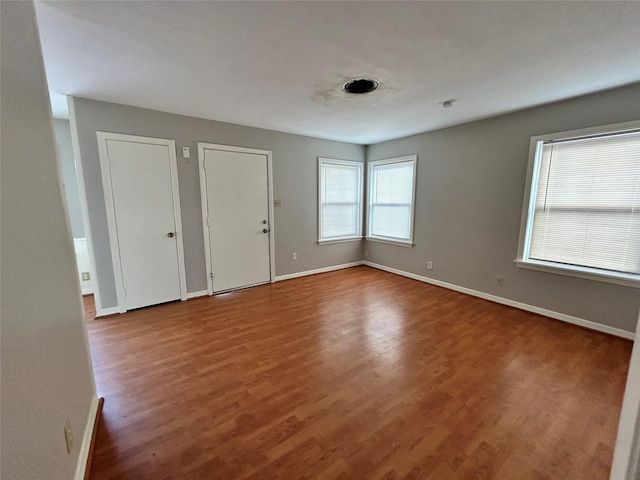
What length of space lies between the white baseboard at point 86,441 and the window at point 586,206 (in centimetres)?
418

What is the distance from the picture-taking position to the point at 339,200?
5.02 metres

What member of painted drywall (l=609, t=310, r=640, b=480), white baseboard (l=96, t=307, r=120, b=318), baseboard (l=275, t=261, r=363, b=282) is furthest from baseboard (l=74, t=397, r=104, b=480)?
baseboard (l=275, t=261, r=363, b=282)

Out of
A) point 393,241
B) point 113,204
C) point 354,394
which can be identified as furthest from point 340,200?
point 354,394

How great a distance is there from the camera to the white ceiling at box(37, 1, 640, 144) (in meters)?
1.50

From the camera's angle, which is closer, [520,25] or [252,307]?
[520,25]

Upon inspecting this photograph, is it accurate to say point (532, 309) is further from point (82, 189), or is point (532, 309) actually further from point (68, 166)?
point (68, 166)

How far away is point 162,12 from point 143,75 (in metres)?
0.98

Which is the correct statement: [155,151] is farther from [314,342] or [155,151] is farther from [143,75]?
[314,342]

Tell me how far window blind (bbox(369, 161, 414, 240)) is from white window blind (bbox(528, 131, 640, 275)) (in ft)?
5.88

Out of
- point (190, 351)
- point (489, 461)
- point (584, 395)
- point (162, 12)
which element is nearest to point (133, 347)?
point (190, 351)

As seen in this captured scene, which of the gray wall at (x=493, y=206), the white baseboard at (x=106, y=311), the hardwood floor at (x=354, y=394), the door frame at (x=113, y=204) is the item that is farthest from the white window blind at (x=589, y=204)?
the white baseboard at (x=106, y=311)

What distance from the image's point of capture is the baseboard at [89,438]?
4.11 ft

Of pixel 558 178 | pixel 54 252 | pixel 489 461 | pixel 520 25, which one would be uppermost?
pixel 520 25

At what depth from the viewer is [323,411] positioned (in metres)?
1.71
